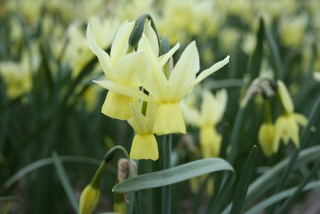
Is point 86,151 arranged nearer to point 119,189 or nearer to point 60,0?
point 119,189

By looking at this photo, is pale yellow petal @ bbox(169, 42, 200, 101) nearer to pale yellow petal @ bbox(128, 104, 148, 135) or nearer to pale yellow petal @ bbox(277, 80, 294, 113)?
pale yellow petal @ bbox(128, 104, 148, 135)

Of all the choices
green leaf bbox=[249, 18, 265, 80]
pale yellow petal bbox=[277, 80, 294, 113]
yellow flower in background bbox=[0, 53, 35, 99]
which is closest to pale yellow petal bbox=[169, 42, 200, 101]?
pale yellow petal bbox=[277, 80, 294, 113]

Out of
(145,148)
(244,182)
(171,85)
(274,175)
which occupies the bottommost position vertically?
(274,175)

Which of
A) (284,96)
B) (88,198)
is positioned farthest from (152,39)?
(284,96)

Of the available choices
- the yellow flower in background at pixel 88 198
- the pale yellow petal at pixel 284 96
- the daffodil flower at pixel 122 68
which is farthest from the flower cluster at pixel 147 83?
the pale yellow petal at pixel 284 96

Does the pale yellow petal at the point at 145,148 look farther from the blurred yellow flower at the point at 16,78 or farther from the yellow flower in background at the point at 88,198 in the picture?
the blurred yellow flower at the point at 16,78

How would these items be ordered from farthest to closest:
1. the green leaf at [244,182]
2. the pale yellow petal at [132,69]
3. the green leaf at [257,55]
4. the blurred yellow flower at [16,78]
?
the blurred yellow flower at [16,78] < the green leaf at [257,55] < the green leaf at [244,182] < the pale yellow petal at [132,69]

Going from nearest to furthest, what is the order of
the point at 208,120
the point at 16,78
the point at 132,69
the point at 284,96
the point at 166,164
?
the point at 132,69, the point at 166,164, the point at 284,96, the point at 208,120, the point at 16,78

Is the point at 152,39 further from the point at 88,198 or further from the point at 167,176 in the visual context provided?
the point at 88,198

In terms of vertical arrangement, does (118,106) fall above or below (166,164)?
above
